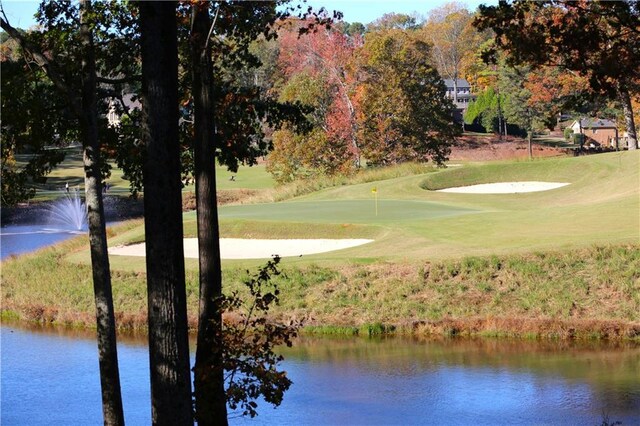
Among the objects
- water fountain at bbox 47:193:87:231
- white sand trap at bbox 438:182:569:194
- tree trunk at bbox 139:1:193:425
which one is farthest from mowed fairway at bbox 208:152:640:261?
tree trunk at bbox 139:1:193:425

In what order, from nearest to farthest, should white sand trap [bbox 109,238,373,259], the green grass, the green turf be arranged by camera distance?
the green turf
white sand trap [bbox 109,238,373,259]
the green grass

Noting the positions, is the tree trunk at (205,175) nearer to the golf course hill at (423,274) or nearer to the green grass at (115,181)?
the golf course hill at (423,274)

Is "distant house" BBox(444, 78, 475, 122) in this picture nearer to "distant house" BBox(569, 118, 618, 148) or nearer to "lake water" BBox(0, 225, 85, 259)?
"distant house" BBox(569, 118, 618, 148)

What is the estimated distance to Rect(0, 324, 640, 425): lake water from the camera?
53.2 feet

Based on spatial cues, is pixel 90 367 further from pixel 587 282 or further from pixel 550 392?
pixel 587 282

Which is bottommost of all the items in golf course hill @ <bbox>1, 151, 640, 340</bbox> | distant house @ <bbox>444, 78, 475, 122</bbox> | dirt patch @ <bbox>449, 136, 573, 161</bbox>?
golf course hill @ <bbox>1, 151, 640, 340</bbox>

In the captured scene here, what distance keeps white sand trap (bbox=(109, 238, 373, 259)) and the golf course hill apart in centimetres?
44

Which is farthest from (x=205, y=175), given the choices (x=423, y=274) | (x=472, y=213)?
(x=472, y=213)

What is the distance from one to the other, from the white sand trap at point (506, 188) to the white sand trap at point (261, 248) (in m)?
17.2

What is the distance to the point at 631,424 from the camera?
48.5 feet

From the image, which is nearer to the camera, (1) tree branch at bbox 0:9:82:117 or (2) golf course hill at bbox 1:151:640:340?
(1) tree branch at bbox 0:9:82:117

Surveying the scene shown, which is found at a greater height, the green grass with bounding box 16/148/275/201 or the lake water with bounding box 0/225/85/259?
the green grass with bounding box 16/148/275/201

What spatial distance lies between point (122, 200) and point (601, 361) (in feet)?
157

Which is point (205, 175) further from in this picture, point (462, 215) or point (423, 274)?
point (462, 215)
